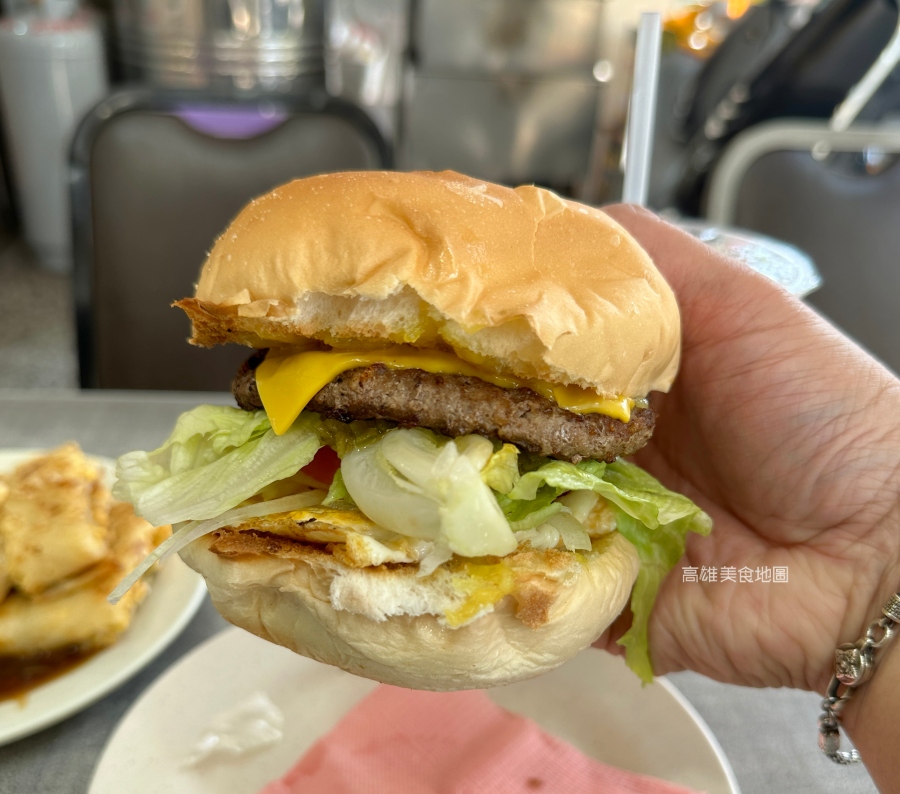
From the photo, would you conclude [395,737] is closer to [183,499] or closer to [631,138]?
[183,499]

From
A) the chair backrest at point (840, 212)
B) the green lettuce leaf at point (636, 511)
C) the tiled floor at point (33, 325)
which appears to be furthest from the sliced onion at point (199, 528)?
the tiled floor at point (33, 325)

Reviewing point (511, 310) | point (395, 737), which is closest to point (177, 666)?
point (395, 737)

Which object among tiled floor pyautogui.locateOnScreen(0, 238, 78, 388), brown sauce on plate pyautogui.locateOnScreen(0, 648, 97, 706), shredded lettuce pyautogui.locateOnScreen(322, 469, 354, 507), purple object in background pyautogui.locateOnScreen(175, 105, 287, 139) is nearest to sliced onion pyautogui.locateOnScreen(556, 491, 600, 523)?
shredded lettuce pyautogui.locateOnScreen(322, 469, 354, 507)

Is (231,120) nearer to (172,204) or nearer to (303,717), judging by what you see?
(172,204)

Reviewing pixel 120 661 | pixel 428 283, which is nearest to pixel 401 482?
pixel 428 283

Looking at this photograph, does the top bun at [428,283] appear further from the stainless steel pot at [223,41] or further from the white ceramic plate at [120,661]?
the stainless steel pot at [223,41]

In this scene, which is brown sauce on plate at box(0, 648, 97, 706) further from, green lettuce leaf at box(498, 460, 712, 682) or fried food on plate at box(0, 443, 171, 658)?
green lettuce leaf at box(498, 460, 712, 682)
